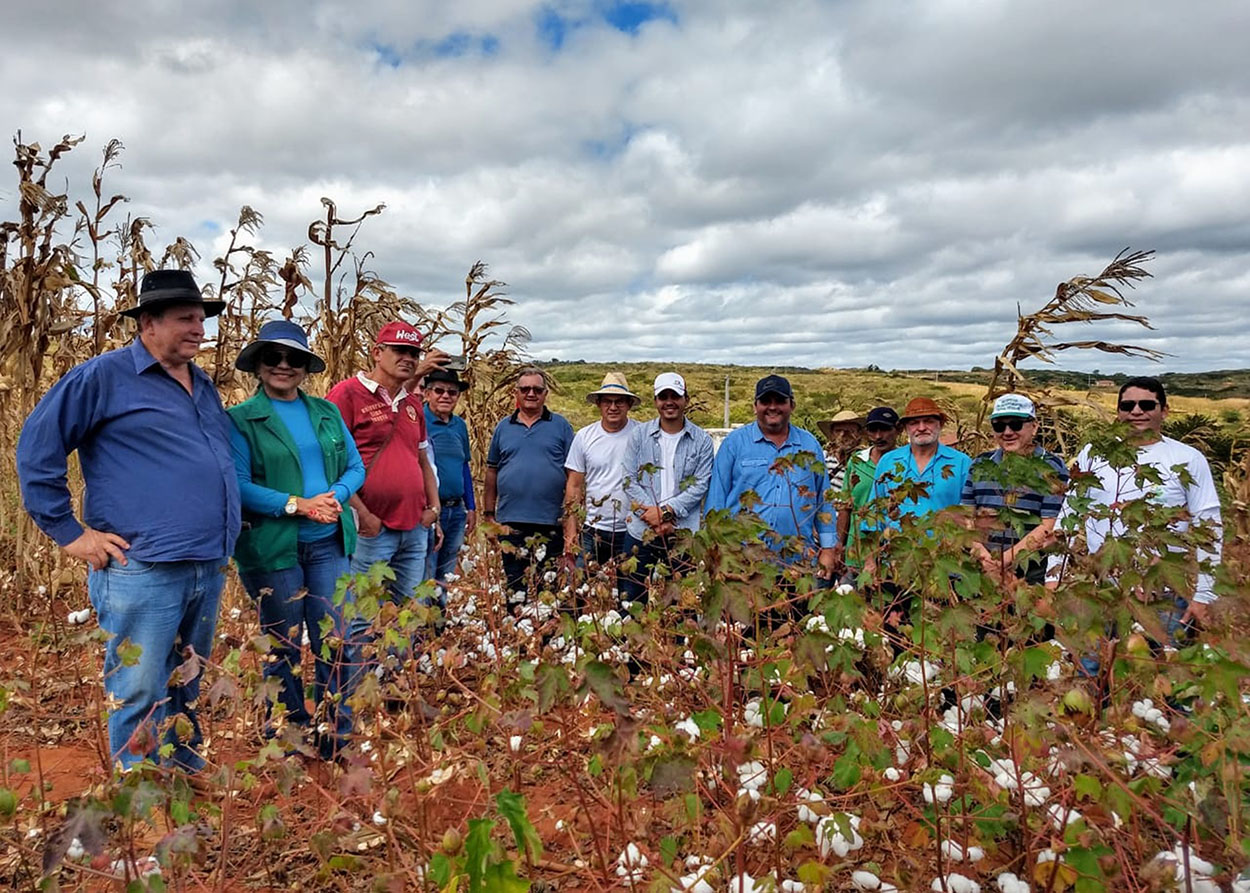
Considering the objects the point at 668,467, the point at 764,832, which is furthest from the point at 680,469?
the point at 764,832

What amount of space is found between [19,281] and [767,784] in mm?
5464

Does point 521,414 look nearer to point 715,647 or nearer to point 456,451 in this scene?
point 456,451

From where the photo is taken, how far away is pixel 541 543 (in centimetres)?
530

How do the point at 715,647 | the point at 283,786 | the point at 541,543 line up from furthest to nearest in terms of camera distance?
the point at 541,543, the point at 715,647, the point at 283,786

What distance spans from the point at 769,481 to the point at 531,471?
177 cm

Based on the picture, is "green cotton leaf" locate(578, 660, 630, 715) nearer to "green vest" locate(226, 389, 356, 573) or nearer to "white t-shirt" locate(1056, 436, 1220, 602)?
"green vest" locate(226, 389, 356, 573)

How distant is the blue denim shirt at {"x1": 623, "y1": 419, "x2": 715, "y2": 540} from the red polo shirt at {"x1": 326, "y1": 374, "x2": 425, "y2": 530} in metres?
1.44

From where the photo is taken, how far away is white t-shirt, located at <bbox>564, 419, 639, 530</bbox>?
542 cm

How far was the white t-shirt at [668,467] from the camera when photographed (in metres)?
5.23

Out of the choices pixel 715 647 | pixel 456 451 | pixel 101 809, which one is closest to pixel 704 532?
pixel 715 647

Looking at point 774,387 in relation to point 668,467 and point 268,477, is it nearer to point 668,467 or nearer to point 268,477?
point 668,467

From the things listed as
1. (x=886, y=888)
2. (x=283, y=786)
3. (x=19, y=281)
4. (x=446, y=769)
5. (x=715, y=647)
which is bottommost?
(x=886, y=888)

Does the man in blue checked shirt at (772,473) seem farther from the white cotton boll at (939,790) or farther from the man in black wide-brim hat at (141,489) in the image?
the man in black wide-brim hat at (141,489)

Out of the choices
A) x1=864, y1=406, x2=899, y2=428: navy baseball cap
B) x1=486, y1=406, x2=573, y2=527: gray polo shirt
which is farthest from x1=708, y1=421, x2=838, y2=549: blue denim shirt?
x1=486, y1=406, x2=573, y2=527: gray polo shirt
